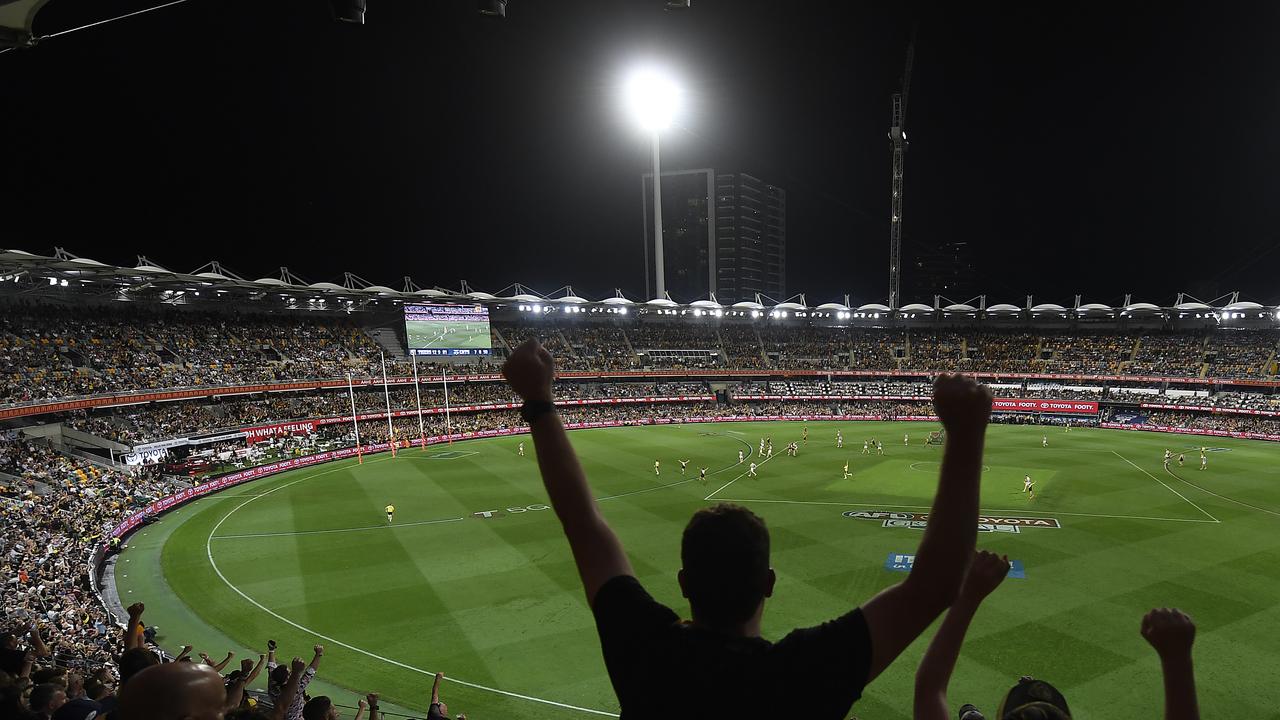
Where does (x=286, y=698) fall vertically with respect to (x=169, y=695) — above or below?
below

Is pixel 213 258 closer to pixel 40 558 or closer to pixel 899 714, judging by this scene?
pixel 40 558

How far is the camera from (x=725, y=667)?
1.86 meters

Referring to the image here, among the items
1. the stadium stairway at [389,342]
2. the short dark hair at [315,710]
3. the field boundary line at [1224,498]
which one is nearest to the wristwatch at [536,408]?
the short dark hair at [315,710]

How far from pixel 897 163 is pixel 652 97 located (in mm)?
37618

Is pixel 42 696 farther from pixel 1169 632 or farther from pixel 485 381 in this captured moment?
pixel 485 381

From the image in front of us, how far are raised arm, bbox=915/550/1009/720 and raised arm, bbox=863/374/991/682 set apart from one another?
0.84m

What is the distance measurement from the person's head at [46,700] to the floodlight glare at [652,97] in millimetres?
64791

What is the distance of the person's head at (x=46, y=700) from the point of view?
16.7 feet

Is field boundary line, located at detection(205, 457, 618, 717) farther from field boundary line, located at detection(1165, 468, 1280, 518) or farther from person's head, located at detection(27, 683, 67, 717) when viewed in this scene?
field boundary line, located at detection(1165, 468, 1280, 518)

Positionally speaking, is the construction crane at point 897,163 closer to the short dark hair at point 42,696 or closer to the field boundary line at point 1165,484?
the field boundary line at point 1165,484

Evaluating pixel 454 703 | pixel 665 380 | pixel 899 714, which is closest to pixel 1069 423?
pixel 665 380

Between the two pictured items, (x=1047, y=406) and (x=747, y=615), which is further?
(x=1047, y=406)

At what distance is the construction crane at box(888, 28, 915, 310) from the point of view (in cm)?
8173

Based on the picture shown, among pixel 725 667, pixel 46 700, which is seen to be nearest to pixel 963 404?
pixel 725 667
